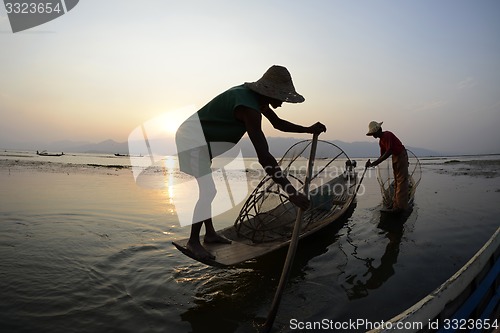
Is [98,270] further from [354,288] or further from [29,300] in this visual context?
[354,288]

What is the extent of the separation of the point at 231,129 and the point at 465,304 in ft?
7.69

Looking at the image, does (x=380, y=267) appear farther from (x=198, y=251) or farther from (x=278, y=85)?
(x=278, y=85)

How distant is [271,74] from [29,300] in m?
3.18

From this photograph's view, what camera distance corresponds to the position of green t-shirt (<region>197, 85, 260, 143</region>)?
8.48 ft

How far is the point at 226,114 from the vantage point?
273 cm

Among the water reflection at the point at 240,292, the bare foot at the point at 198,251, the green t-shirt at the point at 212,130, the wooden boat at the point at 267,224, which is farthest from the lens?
the wooden boat at the point at 267,224

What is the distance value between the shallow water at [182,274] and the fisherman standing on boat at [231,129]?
2.13 feet

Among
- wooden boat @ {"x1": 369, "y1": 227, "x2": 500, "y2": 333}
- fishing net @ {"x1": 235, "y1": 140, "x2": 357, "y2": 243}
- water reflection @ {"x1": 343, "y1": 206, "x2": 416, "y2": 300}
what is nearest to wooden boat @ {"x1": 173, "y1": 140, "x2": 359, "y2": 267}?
fishing net @ {"x1": 235, "y1": 140, "x2": 357, "y2": 243}

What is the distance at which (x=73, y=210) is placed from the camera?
669 centimetres

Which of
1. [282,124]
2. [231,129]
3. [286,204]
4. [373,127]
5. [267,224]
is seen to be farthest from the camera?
[373,127]

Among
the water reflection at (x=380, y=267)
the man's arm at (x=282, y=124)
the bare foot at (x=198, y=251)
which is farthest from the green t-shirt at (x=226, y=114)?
the water reflection at (x=380, y=267)

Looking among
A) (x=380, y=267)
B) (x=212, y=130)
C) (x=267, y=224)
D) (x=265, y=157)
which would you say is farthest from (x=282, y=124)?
(x=380, y=267)

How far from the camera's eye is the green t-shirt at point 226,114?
2584mm

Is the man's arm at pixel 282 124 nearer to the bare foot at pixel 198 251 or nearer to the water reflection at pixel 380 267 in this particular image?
the bare foot at pixel 198 251
